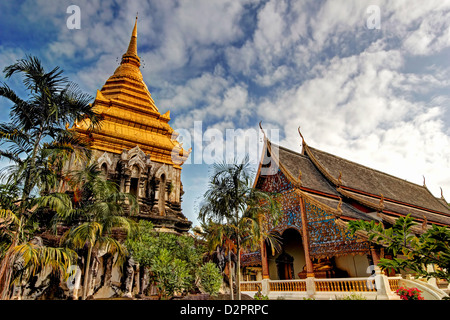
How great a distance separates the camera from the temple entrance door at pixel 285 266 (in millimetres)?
14648

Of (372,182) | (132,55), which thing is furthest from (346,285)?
(132,55)

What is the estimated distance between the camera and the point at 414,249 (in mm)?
2543

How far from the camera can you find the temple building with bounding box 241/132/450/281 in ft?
35.5

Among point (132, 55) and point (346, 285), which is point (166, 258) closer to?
point (346, 285)

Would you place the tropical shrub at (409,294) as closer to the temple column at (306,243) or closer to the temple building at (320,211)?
the temple building at (320,211)

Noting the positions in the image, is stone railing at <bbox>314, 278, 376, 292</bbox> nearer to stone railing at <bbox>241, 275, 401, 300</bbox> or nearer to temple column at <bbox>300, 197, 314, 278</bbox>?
stone railing at <bbox>241, 275, 401, 300</bbox>

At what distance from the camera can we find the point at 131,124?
19.6 m

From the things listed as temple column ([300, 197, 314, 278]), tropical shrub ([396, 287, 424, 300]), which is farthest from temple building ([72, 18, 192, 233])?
tropical shrub ([396, 287, 424, 300])

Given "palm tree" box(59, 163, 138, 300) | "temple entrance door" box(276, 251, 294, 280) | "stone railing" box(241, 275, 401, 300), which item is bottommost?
"stone railing" box(241, 275, 401, 300)

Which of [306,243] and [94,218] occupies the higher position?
[94,218]

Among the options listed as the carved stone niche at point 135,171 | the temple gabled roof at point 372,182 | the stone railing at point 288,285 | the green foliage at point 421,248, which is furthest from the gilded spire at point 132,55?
the green foliage at point 421,248

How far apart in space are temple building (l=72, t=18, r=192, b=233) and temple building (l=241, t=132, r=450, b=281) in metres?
5.88

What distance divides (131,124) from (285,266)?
13114mm
